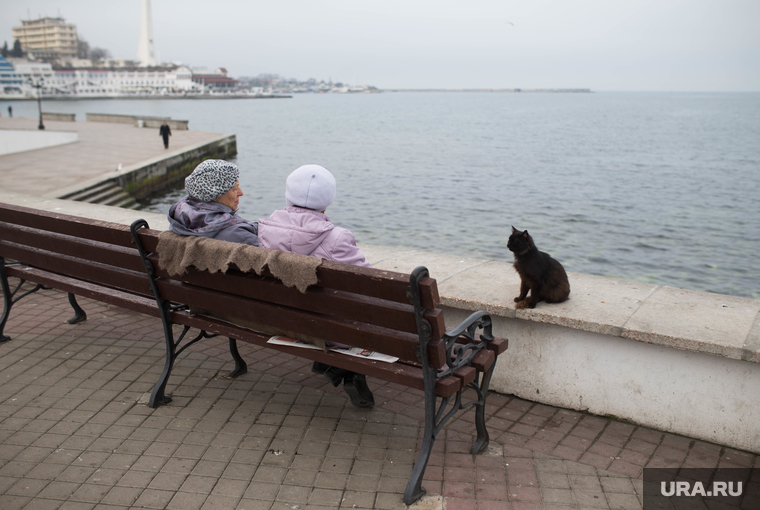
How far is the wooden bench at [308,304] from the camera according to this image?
251 cm

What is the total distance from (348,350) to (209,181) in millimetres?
1206

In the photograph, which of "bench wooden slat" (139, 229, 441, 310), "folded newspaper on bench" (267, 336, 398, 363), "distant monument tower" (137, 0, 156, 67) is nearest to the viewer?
"bench wooden slat" (139, 229, 441, 310)

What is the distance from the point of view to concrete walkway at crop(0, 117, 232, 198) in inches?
606

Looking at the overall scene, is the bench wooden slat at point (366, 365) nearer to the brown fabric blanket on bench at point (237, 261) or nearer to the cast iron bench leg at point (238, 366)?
the brown fabric blanket on bench at point (237, 261)

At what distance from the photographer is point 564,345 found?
343cm

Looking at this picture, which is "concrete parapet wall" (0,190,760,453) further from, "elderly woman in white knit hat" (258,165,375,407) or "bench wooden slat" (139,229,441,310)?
"bench wooden slat" (139,229,441,310)

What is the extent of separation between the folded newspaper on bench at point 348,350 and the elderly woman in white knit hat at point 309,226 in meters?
0.43

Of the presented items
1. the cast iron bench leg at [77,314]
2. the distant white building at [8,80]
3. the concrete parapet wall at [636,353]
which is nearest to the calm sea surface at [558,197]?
the concrete parapet wall at [636,353]

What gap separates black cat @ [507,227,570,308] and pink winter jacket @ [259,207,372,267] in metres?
1.08

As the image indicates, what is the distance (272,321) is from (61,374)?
184 centimetres

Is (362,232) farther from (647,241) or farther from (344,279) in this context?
(344,279)

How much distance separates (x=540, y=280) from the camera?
3463mm

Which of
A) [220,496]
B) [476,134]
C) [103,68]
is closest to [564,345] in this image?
[220,496]

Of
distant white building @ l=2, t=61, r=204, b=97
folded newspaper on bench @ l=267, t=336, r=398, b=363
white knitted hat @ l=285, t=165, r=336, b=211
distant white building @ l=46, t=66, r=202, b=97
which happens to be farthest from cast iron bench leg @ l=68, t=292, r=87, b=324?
distant white building @ l=46, t=66, r=202, b=97
